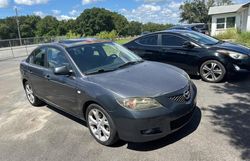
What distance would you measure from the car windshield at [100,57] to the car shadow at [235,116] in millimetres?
1872

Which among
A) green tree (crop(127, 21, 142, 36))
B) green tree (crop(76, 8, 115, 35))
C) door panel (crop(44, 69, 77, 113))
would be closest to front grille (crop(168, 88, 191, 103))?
door panel (crop(44, 69, 77, 113))

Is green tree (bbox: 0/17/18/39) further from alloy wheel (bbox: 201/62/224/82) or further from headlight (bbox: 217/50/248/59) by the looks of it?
headlight (bbox: 217/50/248/59)

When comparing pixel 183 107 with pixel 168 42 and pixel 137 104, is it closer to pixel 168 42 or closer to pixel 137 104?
pixel 137 104

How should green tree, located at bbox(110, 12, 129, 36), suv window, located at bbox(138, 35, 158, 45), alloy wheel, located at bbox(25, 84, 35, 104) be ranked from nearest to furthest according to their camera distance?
alloy wheel, located at bbox(25, 84, 35, 104)
suv window, located at bbox(138, 35, 158, 45)
green tree, located at bbox(110, 12, 129, 36)

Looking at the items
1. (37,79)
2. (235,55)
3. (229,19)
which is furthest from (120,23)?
(37,79)

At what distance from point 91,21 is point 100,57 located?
8412 cm

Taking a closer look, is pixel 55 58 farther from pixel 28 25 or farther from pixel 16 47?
pixel 28 25

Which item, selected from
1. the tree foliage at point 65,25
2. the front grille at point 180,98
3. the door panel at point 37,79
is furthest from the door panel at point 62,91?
the tree foliage at point 65,25

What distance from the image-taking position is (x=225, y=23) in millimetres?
32656

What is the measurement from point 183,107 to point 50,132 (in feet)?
8.20

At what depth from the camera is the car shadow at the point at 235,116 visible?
3.80 m

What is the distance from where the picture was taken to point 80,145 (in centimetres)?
414

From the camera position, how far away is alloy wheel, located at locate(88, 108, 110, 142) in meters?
3.98

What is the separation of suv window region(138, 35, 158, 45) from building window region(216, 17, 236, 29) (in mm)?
27557
